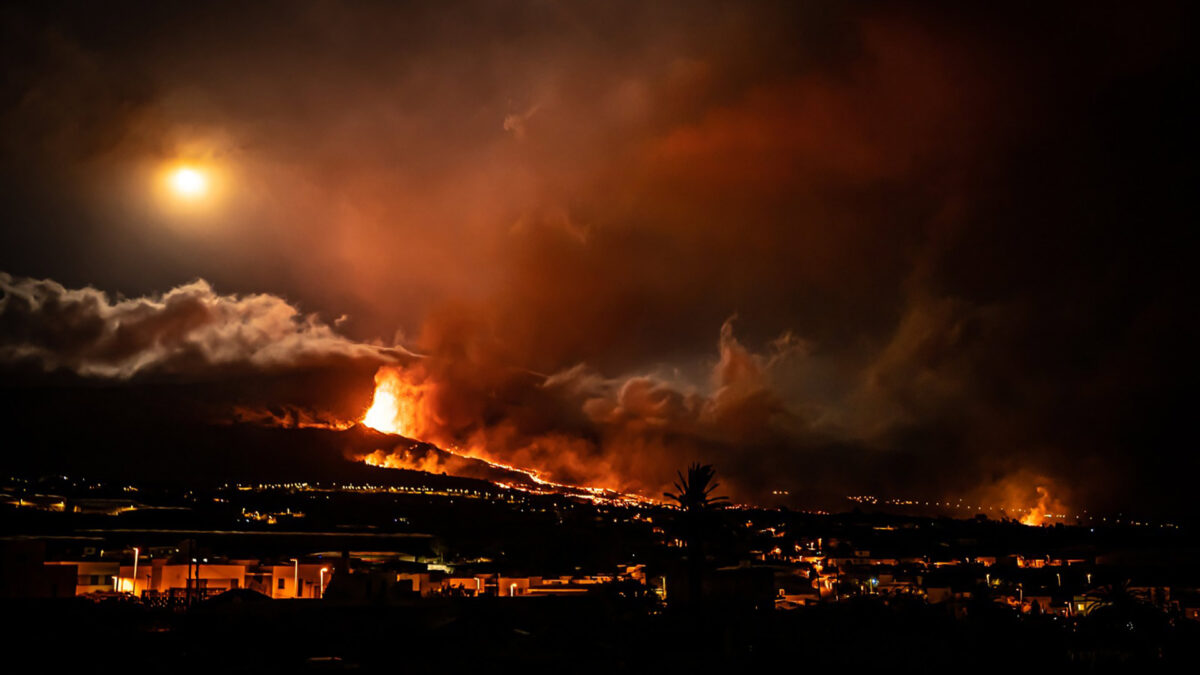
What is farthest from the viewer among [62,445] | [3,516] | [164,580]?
[62,445]

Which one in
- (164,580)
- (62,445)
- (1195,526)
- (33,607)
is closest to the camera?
(33,607)

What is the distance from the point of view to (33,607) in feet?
76.6

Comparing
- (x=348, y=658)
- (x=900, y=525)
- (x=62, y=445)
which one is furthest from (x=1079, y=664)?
(x=62, y=445)

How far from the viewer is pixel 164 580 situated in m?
40.7

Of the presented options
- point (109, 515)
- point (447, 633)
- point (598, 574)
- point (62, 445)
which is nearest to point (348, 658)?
point (447, 633)

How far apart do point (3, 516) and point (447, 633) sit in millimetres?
58234

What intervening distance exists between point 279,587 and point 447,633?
1985cm

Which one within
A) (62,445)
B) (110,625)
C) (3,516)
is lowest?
(110,625)

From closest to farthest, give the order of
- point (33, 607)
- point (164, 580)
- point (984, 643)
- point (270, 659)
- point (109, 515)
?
point (270, 659) < point (33, 607) < point (984, 643) < point (164, 580) < point (109, 515)

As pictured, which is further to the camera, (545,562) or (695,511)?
(545,562)

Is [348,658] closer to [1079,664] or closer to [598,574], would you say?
[1079,664]

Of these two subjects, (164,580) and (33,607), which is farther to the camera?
(164,580)

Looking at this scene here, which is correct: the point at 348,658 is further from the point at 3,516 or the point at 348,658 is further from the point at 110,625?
the point at 3,516

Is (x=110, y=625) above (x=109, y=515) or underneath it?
underneath
